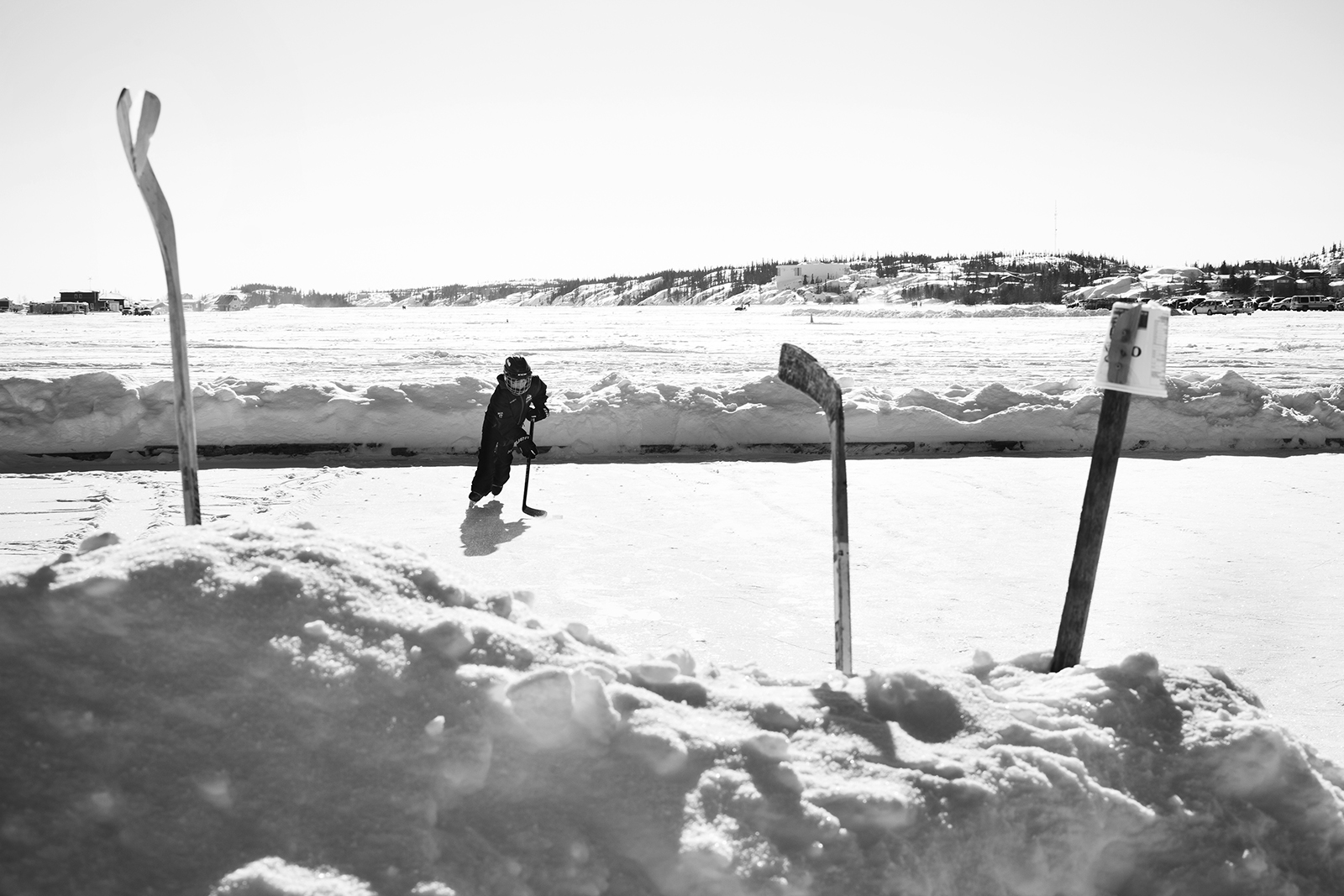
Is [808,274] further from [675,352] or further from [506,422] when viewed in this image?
[506,422]

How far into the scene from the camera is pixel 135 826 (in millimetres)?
1604

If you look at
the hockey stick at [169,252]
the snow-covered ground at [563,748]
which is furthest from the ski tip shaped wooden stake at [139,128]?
the snow-covered ground at [563,748]

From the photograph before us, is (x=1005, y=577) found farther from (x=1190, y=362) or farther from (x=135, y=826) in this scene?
(x=1190, y=362)

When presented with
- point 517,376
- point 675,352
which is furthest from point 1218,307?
point 517,376

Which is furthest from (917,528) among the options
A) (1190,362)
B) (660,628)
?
(1190,362)

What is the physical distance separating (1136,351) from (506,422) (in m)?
5.14

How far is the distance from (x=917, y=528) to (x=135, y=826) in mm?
5261

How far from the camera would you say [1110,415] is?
104 inches

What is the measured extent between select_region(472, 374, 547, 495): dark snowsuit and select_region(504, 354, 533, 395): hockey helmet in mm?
36

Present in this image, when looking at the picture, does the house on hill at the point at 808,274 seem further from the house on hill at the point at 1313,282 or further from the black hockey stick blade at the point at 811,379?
the black hockey stick blade at the point at 811,379

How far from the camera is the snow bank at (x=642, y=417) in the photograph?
28.7ft

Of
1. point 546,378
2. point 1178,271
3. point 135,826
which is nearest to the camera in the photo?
point 135,826

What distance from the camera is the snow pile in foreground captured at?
164 cm

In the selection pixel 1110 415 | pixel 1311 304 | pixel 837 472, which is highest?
pixel 1311 304
